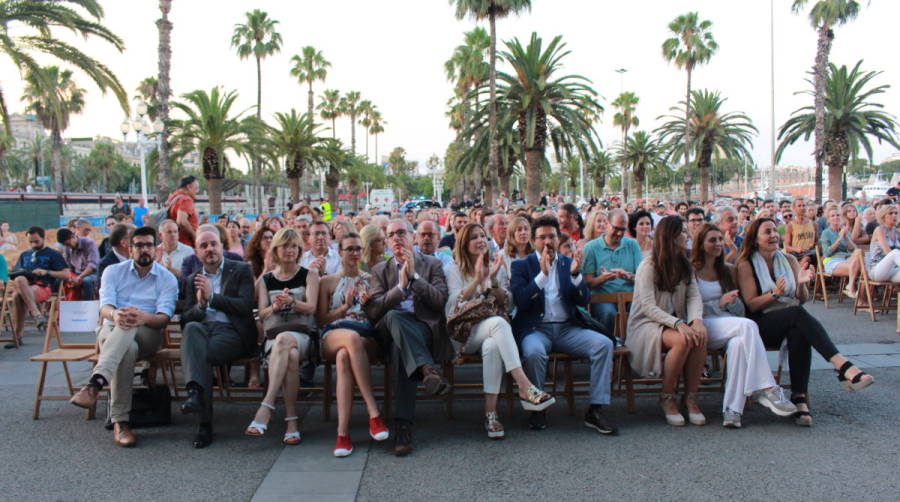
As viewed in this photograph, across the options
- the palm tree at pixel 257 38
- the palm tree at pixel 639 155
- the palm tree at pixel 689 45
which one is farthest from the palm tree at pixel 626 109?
the palm tree at pixel 257 38

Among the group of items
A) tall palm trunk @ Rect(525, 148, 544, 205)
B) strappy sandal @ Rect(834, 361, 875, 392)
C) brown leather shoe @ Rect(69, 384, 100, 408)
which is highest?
tall palm trunk @ Rect(525, 148, 544, 205)

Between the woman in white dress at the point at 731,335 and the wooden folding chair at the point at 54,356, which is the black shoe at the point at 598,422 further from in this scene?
the wooden folding chair at the point at 54,356

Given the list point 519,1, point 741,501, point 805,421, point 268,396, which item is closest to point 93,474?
point 268,396

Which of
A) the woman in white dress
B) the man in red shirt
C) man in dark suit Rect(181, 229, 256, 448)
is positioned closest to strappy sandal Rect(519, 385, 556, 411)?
the woman in white dress

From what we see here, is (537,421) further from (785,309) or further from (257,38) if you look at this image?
(257,38)

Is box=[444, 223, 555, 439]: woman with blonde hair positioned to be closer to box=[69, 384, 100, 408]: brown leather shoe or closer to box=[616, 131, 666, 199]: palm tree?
box=[69, 384, 100, 408]: brown leather shoe

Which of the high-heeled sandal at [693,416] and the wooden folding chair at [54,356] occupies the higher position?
the wooden folding chair at [54,356]

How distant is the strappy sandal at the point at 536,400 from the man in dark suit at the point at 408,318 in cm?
59

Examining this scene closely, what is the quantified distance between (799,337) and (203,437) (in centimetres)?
457

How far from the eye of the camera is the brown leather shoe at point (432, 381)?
4398mm

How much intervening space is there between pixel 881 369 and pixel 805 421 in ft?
6.94

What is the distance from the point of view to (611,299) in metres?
5.66

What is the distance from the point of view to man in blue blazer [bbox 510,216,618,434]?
4.77 m

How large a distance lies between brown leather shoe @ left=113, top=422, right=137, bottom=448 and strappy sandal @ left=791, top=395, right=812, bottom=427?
488 cm
